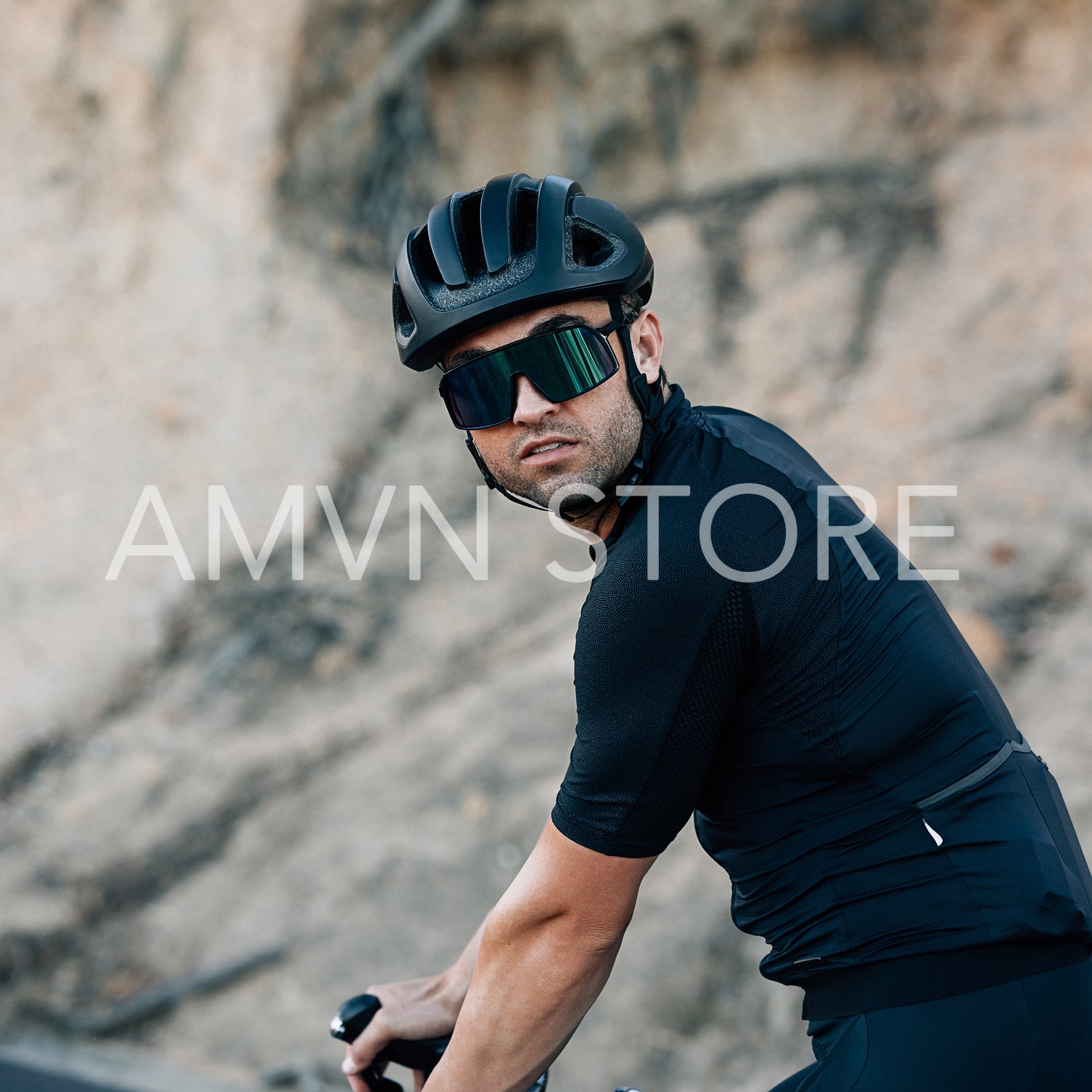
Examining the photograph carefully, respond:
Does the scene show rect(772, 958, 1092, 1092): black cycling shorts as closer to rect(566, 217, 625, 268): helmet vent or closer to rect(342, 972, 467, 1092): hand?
rect(342, 972, 467, 1092): hand

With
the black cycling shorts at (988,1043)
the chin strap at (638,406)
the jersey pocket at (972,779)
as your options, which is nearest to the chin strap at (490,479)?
the chin strap at (638,406)

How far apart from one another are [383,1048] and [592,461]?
1148mm

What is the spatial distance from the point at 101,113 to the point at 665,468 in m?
10.7

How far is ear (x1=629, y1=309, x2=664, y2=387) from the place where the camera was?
219 centimetres

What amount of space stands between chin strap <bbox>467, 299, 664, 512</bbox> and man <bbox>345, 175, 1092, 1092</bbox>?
0.31 ft

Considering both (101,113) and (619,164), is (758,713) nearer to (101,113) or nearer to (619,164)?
(101,113)

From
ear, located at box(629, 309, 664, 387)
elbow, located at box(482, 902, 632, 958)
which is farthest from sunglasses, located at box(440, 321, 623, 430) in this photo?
elbow, located at box(482, 902, 632, 958)

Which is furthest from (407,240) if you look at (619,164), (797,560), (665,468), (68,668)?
(619,164)

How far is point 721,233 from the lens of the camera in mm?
12148

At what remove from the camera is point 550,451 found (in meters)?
2.06

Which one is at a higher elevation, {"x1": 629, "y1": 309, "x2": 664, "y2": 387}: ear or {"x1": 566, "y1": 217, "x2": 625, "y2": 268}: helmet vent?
{"x1": 566, "y1": 217, "x2": 625, "y2": 268}: helmet vent

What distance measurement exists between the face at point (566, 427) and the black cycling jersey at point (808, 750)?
0.77 ft

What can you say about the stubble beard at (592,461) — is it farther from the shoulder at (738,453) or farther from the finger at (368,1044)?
the finger at (368,1044)

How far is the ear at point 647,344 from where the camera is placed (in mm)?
2186
